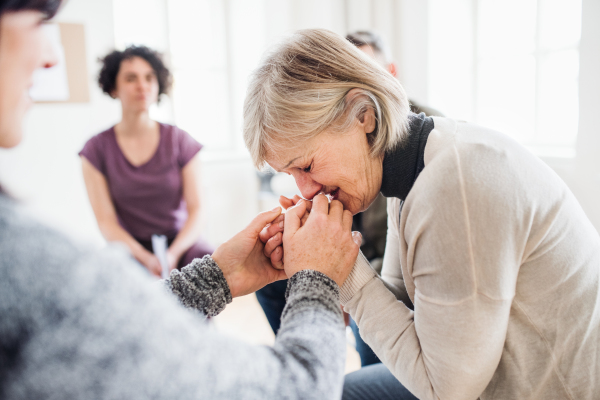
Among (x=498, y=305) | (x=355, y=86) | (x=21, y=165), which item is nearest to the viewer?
(x=498, y=305)

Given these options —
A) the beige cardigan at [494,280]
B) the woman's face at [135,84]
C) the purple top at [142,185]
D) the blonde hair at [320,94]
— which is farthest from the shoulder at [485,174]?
the woman's face at [135,84]

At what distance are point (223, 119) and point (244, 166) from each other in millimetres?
580

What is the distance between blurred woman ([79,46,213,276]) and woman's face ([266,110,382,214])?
56.9 inches

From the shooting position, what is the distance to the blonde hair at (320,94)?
89cm

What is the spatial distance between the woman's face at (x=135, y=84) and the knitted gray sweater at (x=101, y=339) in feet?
7.01

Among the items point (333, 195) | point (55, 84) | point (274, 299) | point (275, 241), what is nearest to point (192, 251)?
point (274, 299)

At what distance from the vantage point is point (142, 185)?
237cm

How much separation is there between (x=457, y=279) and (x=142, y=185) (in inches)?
79.5

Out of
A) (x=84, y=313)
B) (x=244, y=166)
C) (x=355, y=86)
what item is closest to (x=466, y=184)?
(x=355, y=86)

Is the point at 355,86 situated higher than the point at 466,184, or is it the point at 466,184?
the point at 355,86

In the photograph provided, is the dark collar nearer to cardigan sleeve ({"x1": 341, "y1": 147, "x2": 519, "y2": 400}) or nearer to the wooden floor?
cardigan sleeve ({"x1": 341, "y1": 147, "x2": 519, "y2": 400})

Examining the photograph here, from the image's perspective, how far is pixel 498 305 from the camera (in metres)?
0.74

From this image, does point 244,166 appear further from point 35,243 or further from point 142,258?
point 35,243

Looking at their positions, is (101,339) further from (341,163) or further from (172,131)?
(172,131)
